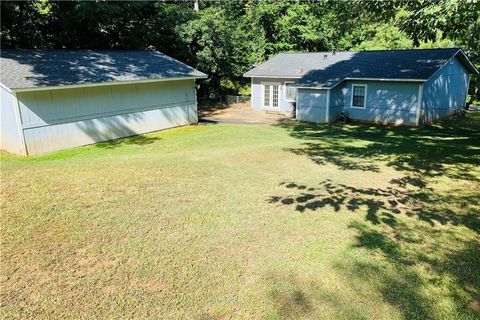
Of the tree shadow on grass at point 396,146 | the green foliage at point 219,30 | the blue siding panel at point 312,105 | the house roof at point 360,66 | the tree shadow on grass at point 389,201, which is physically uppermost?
the green foliage at point 219,30

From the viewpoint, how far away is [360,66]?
21.8 meters

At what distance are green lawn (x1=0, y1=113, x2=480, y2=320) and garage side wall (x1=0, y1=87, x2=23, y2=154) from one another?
2625 millimetres

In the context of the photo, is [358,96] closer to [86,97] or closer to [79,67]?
[86,97]

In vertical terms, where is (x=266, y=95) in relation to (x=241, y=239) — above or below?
above

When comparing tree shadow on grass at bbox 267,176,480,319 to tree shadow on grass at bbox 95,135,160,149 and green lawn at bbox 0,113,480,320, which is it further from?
tree shadow on grass at bbox 95,135,160,149

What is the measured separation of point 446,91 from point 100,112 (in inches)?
741

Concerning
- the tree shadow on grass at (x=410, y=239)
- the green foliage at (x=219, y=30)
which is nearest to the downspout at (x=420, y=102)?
the green foliage at (x=219, y=30)

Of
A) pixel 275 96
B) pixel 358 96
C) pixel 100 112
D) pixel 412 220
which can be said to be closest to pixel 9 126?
pixel 100 112

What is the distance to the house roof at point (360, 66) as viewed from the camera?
1946cm

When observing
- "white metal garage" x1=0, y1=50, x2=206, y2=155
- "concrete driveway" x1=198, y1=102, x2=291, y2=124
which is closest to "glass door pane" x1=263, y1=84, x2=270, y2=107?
"concrete driveway" x1=198, y1=102, x2=291, y2=124

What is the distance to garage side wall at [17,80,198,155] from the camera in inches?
539

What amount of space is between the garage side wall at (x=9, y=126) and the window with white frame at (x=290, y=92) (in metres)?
15.9

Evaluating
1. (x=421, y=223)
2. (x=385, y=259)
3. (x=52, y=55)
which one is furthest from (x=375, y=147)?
(x=52, y=55)

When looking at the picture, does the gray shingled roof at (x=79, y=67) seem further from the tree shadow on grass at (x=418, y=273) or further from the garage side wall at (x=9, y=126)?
the tree shadow on grass at (x=418, y=273)
